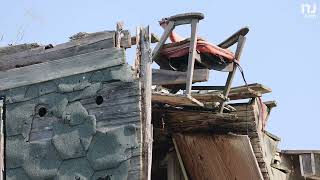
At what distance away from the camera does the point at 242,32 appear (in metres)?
8.16

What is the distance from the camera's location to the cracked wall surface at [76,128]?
6.68m

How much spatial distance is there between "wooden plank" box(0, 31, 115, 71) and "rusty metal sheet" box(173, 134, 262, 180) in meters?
2.41

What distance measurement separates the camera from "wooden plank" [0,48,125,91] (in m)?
7.02

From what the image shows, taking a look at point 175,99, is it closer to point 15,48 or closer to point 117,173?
point 117,173

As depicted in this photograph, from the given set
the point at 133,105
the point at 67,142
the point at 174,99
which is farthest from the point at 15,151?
the point at 174,99

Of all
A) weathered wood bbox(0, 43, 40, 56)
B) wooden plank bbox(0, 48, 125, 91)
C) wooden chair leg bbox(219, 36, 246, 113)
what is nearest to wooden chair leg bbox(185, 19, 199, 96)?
wooden chair leg bbox(219, 36, 246, 113)

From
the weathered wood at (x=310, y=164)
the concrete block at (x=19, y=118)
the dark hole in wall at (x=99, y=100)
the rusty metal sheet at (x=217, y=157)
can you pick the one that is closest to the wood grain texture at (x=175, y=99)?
the rusty metal sheet at (x=217, y=157)

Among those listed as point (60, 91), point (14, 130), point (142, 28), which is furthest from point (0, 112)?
point (142, 28)

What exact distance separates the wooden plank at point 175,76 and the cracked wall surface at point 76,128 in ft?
3.91

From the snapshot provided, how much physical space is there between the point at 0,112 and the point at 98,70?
119 centimetres

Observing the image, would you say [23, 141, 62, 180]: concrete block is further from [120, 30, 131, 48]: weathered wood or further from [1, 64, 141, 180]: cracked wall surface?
[120, 30, 131, 48]: weathered wood

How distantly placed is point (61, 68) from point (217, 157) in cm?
279

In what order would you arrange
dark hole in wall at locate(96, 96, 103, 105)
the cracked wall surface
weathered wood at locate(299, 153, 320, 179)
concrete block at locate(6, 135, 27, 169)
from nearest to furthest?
the cracked wall surface
dark hole in wall at locate(96, 96, 103, 105)
concrete block at locate(6, 135, 27, 169)
weathered wood at locate(299, 153, 320, 179)

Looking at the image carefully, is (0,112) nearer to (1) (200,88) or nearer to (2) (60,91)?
(2) (60,91)
